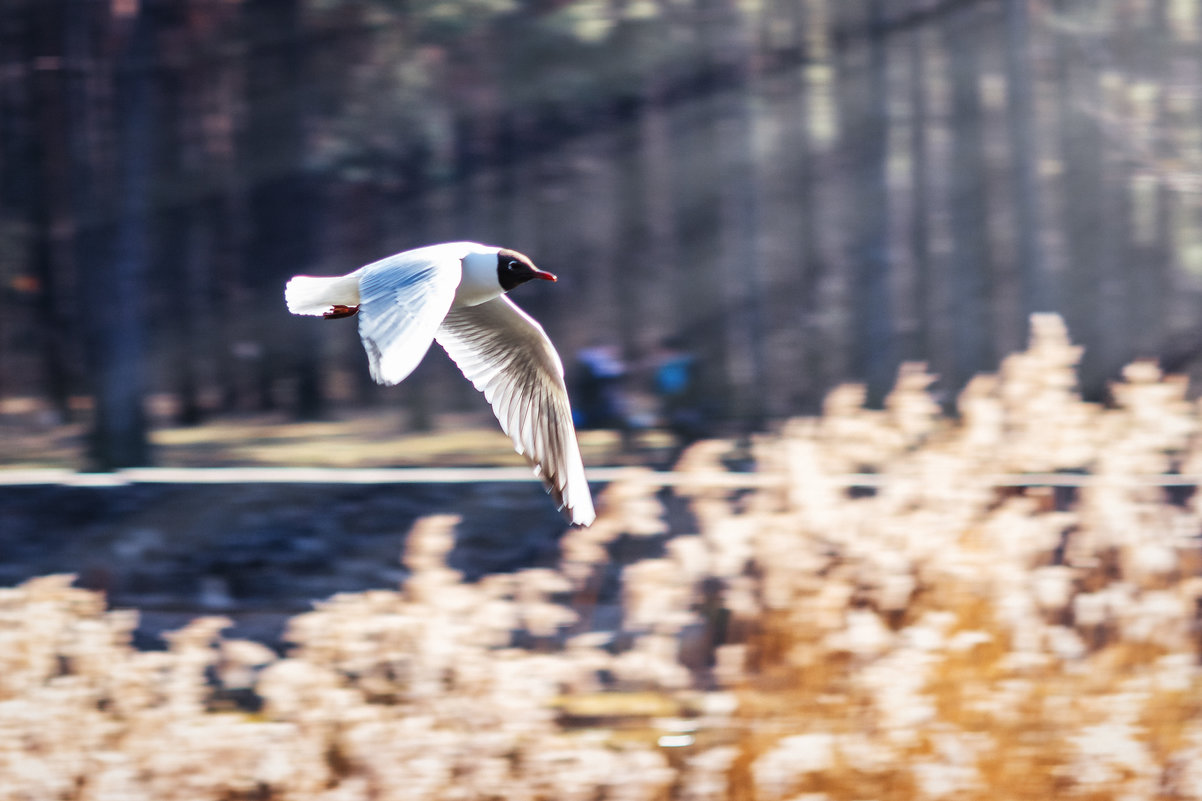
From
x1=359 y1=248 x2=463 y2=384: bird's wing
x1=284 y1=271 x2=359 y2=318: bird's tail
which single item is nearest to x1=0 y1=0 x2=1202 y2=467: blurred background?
x1=284 y1=271 x2=359 y2=318: bird's tail

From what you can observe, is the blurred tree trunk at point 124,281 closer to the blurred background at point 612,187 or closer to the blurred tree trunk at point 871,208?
the blurred background at point 612,187

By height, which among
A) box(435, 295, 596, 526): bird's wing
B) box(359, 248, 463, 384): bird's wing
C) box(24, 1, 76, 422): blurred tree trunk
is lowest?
box(435, 295, 596, 526): bird's wing

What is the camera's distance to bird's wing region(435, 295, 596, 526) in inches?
81.8

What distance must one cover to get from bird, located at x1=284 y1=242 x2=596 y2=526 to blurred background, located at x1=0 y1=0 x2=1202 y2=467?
1086 mm

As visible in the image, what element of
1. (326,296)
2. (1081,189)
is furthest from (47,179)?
(1081,189)

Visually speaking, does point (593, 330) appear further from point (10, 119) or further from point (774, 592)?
point (10, 119)

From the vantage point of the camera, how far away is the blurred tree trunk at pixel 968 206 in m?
3.30

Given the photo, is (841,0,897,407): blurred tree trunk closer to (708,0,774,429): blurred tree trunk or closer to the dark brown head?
(708,0,774,429): blurred tree trunk

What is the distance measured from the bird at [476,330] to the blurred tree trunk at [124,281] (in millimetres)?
1451

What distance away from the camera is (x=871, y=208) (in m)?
3.34

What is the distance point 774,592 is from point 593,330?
1.21 meters

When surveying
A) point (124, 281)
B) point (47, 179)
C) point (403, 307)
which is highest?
point (47, 179)

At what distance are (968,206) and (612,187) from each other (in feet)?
2.89

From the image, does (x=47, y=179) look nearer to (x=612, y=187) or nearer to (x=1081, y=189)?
(x=612, y=187)
